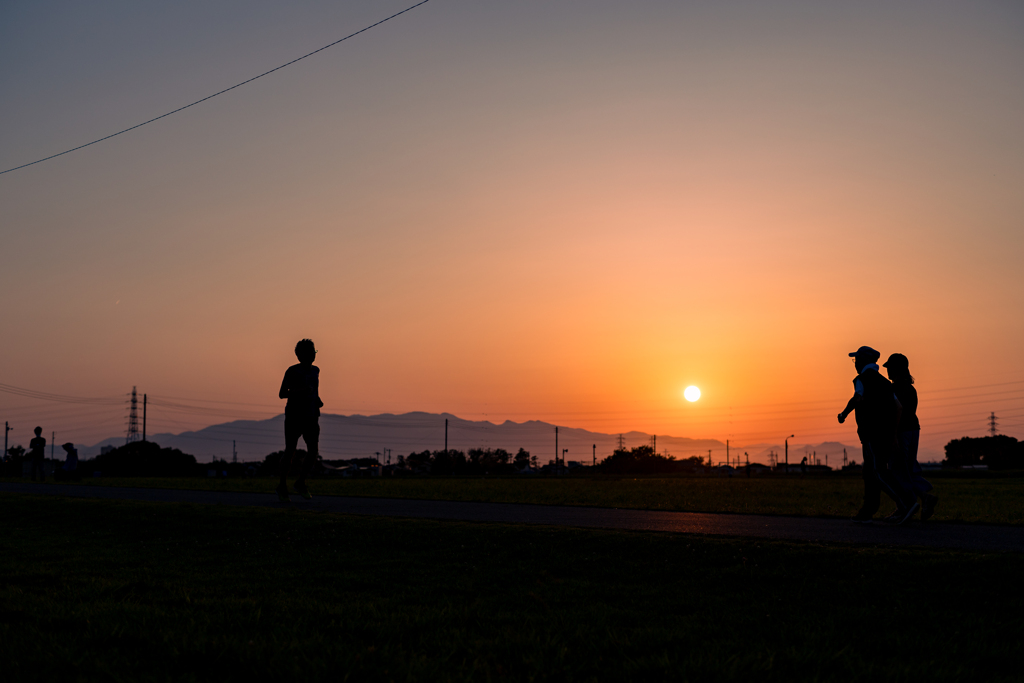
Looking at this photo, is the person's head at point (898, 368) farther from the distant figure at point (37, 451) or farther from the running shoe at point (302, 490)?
the distant figure at point (37, 451)

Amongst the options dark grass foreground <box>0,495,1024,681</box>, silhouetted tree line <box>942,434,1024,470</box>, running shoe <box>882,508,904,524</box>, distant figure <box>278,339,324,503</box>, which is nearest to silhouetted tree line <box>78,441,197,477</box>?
distant figure <box>278,339,324,503</box>

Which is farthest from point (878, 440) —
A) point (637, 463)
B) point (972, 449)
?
point (972, 449)

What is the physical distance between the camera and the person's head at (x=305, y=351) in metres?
12.1

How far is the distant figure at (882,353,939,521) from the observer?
31.8 ft

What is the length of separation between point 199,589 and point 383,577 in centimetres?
132

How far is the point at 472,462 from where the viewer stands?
429 ft

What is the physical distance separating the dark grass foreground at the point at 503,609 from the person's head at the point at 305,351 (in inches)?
171

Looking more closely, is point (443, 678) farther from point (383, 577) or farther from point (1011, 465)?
point (1011, 465)

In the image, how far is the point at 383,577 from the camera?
6098mm

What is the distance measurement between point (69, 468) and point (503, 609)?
26.7m

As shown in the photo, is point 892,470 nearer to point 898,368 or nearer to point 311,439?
point 898,368

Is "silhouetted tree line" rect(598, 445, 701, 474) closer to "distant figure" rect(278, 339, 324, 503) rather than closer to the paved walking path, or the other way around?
the paved walking path

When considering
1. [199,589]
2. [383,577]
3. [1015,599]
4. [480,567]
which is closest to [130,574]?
[199,589]

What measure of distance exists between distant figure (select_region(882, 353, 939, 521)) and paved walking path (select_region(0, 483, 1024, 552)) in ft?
1.31
